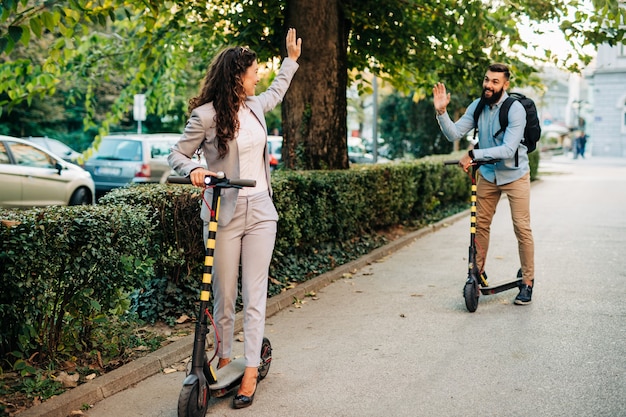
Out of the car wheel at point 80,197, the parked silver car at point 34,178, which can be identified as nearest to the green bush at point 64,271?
the parked silver car at point 34,178

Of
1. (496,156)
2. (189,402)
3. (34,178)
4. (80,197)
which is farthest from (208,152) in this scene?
(80,197)

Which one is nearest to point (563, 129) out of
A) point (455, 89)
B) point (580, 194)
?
point (580, 194)

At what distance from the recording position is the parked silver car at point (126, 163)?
63.0 ft

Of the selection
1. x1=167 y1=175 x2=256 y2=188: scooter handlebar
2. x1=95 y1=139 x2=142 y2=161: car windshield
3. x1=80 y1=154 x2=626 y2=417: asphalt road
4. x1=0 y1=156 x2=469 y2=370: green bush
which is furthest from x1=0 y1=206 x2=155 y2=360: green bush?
x1=95 y1=139 x2=142 y2=161: car windshield

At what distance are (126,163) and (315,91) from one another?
395 inches

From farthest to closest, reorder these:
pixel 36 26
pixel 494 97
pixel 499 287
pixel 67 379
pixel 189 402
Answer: pixel 499 287 < pixel 494 97 < pixel 36 26 < pixel 67 379 < pixel 189 402

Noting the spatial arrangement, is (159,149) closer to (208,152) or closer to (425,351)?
(425,351)

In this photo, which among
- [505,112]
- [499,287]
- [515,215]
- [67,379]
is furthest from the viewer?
[499,287]

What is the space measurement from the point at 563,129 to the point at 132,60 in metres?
67.1

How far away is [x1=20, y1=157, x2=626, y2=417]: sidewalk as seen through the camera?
4.77 metres

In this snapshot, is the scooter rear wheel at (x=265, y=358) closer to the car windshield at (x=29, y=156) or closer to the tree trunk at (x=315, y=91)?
the tree trunk at (x=315, y=91)

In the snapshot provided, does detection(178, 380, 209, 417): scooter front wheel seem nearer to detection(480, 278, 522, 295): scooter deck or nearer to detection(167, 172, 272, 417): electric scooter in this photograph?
detection(167, 172, 272, 417): electric scooter

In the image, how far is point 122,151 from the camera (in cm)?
1945

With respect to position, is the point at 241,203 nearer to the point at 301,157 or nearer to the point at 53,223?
the point at 53,223
